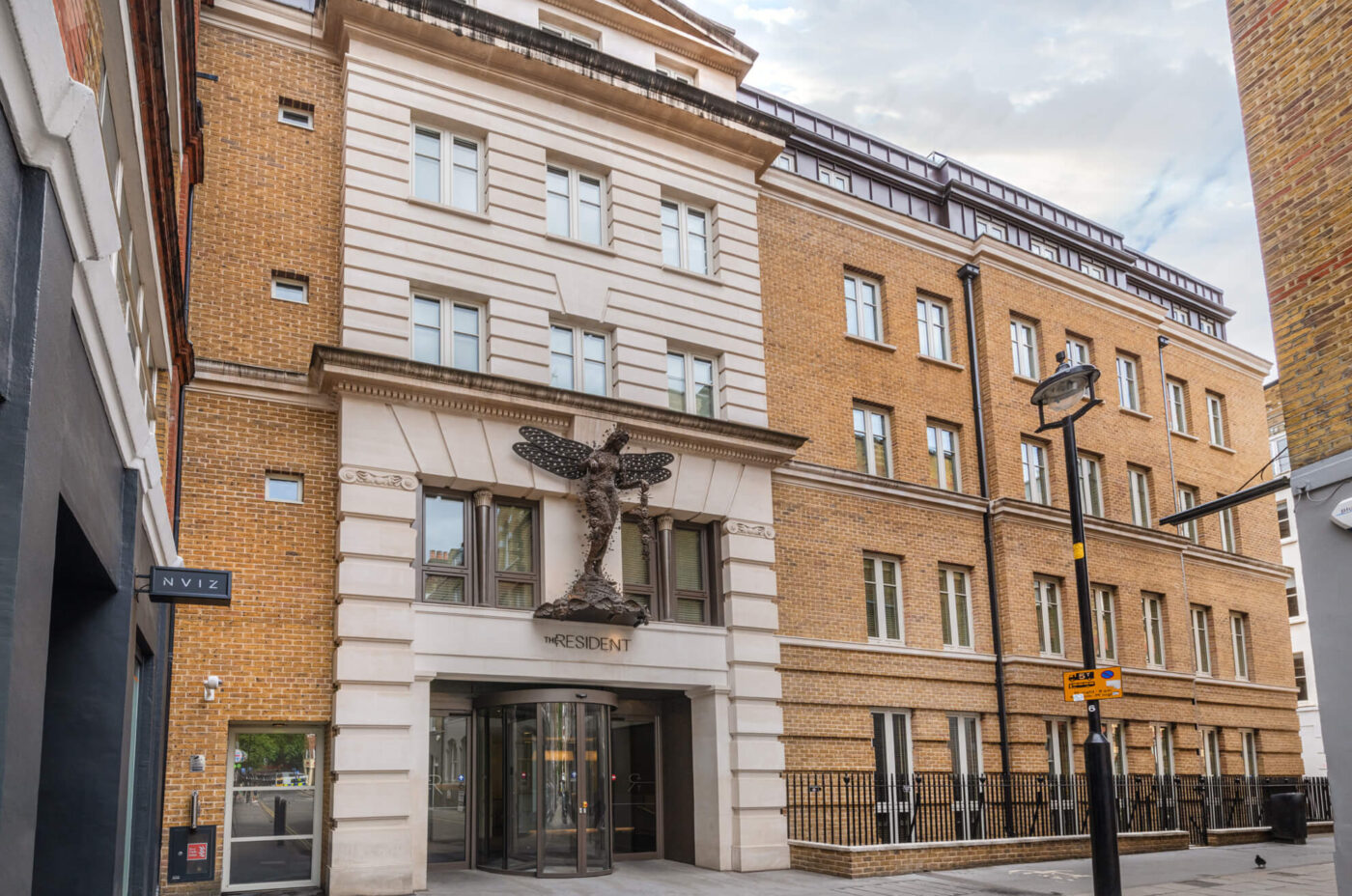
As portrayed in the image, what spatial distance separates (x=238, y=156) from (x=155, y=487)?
28.0ft

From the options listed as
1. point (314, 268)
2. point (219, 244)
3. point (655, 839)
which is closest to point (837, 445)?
point (655, 839)

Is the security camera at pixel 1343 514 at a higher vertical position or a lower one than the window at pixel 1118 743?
higher

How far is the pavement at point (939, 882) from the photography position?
17.0m

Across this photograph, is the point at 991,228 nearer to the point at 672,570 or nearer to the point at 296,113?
the point at 672,570

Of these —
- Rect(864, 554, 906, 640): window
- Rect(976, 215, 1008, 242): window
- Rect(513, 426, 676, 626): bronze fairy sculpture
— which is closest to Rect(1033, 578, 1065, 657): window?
Rect(864, 554, 906, 640): window

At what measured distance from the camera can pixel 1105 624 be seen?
28203 mm

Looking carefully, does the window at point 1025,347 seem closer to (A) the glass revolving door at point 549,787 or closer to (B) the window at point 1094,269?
(B) the window at point 1094,269

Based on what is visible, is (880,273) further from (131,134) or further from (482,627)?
(131,134)

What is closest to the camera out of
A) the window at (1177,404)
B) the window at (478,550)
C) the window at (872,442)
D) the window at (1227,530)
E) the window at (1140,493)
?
the window at (478,550)

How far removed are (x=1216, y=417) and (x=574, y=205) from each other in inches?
870

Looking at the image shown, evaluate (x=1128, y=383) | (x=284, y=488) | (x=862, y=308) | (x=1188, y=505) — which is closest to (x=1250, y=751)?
(x=1188, y=505)

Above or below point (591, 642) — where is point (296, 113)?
above

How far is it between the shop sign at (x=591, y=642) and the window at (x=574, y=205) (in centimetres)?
716

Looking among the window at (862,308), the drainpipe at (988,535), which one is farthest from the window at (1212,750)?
the window at (862,308)
